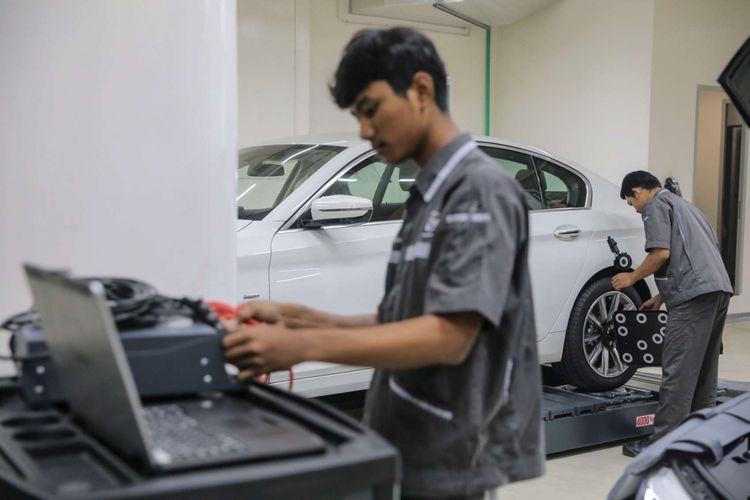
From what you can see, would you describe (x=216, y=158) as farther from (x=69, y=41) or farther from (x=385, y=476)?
(x=385, y=476)

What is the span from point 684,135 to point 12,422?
25.7ft

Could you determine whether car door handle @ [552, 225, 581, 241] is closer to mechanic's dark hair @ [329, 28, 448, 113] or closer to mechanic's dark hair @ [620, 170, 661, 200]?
mechanic's dark hair @ [620, 170, 661, 200]

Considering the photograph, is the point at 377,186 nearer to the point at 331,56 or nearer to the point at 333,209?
the point at 333,209

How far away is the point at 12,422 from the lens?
54.7 inches

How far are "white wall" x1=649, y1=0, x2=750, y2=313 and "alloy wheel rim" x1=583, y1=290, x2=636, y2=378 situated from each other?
3425mm

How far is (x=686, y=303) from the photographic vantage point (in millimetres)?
4504

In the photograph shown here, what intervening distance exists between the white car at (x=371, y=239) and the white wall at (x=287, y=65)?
262 cm

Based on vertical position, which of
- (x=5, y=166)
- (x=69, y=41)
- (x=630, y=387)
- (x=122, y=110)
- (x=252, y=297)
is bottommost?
(x=630, y=387)

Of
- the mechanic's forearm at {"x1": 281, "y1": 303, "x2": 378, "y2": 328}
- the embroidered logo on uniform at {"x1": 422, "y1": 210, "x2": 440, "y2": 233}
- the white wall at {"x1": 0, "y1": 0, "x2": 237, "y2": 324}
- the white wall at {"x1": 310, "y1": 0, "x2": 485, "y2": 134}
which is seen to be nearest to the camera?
the embroidered logo on uniform at {"x1": 422, "y1": 210, "x2": 440, "y2": 233}

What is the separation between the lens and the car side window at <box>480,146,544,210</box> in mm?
4914

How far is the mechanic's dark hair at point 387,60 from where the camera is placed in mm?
1494

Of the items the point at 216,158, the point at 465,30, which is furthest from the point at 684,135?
→ the point at 216,158

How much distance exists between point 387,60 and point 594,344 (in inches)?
149

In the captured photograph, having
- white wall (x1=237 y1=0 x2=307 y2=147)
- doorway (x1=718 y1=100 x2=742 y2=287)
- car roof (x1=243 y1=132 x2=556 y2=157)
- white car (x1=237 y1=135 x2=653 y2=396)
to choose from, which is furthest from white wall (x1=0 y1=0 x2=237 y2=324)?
doorway (x1=718 y1=100 x2=742 y2=287)
